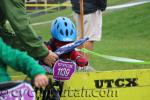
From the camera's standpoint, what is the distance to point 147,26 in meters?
16.9

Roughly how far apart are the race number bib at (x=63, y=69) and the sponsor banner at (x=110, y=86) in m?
0.54

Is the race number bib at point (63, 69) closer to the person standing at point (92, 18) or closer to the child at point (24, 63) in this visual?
the child at point (24, 63)

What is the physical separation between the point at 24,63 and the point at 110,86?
95.9 inches

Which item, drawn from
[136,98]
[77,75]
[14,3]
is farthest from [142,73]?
[14,3]

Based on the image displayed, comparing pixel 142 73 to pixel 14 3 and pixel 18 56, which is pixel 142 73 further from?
pixel 18 56

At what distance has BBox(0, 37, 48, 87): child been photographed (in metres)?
3.34

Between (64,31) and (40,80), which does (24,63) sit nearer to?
(40,80)

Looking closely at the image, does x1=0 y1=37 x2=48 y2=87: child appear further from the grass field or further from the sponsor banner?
the grass field

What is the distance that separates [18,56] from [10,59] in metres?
0.06

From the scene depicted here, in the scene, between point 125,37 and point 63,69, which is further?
point 125,37

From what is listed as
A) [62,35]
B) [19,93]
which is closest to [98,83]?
[62,35]

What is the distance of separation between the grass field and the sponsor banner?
3098 mm

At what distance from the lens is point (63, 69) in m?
4.98

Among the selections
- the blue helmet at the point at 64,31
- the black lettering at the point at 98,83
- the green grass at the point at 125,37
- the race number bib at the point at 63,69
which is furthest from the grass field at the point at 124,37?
the race number bib at the point at 63,69
